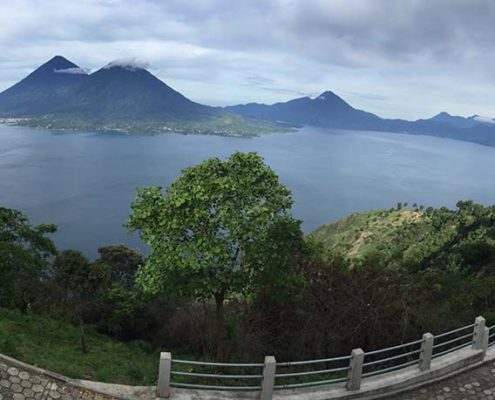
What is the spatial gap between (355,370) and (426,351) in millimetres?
1702

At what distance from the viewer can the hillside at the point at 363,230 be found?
264ft

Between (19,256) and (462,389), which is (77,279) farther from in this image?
(462,389)

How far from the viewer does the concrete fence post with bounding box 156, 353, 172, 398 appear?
21.9 ft

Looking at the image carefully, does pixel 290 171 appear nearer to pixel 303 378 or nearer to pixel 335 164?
pixel 335 164

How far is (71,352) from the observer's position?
13.2 m

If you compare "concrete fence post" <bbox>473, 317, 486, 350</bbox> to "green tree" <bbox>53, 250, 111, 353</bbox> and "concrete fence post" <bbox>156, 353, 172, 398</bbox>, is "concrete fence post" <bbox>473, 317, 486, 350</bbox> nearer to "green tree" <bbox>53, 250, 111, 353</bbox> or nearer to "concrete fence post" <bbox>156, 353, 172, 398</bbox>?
"concrete fence post" <bbox>156, 353, 172, 398</bbox>

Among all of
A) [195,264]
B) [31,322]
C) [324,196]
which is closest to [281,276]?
[195,264]

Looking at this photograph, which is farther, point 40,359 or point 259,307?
point 259,307

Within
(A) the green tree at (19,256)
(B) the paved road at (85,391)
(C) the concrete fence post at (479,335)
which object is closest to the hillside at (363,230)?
(A) the green tree at (19,256)

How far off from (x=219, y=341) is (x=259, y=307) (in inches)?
118

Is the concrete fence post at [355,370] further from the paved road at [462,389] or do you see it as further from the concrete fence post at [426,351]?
the concrete fence post at [426,351]

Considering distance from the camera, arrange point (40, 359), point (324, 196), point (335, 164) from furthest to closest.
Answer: point (335, 164) < point (324, 196) < point (40, 359)

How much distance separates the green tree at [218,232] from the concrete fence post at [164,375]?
76.1 inches

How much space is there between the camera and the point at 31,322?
16.5m
